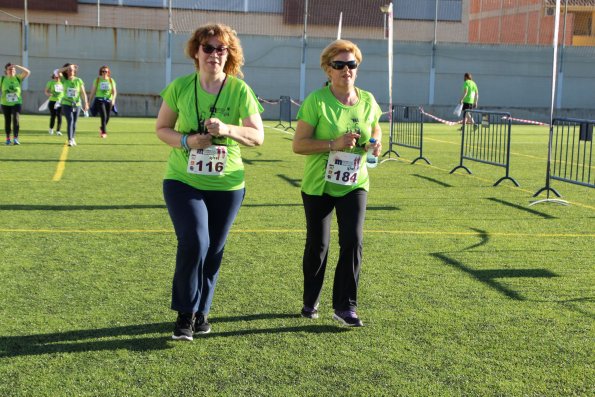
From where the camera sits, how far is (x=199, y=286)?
553 centimetres

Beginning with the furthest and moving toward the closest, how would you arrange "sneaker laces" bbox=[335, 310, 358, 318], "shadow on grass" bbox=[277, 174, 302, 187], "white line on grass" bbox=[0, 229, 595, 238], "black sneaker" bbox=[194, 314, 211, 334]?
"shadow on grass" bbox=[277, 174, 302, 187] → "white line on grass" bbox=[0, 229, 595, 238] → "sneaker laces" bbox=[335, 310, 358, 318] → "black sneaker" bbox=[194, 314, 211, 334]

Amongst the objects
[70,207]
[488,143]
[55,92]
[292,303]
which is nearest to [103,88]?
[55,92]

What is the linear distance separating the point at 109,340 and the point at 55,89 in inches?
736

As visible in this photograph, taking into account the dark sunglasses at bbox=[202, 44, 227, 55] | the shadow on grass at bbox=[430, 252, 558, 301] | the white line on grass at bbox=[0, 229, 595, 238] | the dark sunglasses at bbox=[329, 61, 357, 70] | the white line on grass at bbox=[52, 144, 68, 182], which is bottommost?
the white line on grass at bbox=[52, 144, 68, 182]

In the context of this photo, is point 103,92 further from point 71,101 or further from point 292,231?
point 292,231

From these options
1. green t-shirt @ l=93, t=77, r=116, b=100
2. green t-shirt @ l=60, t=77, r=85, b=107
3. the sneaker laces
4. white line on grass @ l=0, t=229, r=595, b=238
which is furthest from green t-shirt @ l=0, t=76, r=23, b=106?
the sneaker laces

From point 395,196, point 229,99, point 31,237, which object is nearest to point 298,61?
point 395,196

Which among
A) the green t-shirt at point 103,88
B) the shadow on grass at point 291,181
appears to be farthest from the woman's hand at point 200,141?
the green t-shirt at point 103,88

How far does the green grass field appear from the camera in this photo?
4820 millimetres

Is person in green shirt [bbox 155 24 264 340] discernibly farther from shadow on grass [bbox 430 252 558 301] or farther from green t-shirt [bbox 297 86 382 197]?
shadow on grass [bbox 430 252 558 301]

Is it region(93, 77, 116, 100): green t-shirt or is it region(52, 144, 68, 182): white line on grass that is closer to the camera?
region(52, 144, 68, 182): white line on grass

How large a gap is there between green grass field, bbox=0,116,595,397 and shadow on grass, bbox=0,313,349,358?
0.06 feet

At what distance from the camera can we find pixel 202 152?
527 centimetres

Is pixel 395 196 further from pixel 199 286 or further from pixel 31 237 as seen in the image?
pixel 199 286
